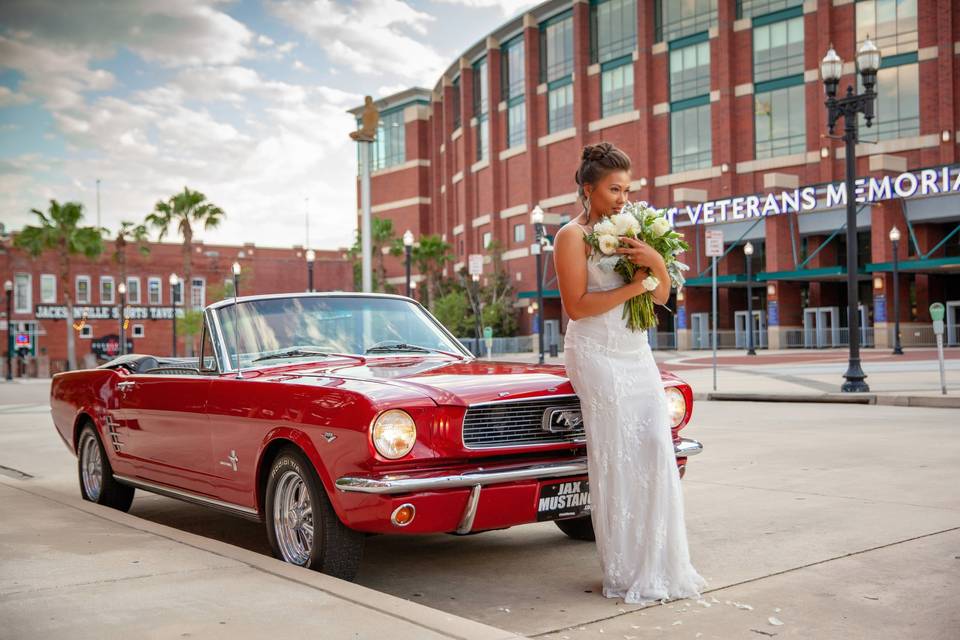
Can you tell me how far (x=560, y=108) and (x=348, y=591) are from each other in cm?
6280

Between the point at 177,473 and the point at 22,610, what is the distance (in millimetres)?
2266

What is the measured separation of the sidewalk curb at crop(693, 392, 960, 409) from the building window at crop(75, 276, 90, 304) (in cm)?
6547

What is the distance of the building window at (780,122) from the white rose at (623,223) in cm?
5026

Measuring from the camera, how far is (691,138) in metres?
57.2

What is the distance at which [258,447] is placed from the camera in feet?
18.0

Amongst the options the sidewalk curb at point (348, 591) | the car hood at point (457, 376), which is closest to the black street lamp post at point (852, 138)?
the car hood at point (457, 376)

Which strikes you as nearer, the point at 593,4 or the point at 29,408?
the point at 29,408

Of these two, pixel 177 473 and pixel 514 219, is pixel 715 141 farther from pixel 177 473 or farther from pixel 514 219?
pixel 177 473

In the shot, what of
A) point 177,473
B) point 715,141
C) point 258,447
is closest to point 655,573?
point 258,447

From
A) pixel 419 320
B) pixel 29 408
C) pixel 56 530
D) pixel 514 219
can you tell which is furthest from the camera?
pixel 514 219

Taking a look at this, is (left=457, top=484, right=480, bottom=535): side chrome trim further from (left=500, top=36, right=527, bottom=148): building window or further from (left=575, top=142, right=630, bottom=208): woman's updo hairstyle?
(left=500, top=36, right=527, bottom=148): building window

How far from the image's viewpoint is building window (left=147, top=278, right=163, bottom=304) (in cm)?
7912

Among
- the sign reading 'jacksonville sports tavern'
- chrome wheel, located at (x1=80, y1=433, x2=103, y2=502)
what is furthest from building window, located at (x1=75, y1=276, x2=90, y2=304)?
chrome wheel, located at (x1=80, y1=433, x2=103, y2=502)

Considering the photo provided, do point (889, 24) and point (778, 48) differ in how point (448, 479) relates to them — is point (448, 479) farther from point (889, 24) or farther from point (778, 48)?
point (778, 48)
